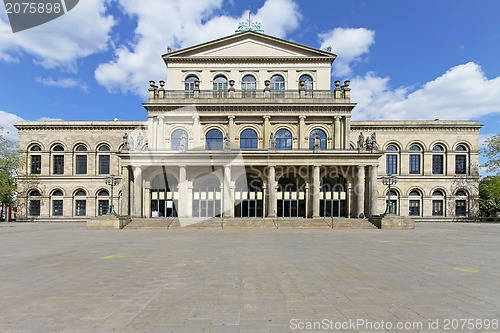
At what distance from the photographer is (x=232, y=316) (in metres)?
5.71

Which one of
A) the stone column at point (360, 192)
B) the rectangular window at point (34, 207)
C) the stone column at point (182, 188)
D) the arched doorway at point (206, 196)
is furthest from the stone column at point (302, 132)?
the rectangular window at point (34, 207)

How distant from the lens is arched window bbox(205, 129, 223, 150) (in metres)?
36.4

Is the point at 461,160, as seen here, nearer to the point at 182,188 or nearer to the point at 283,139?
the point at 283,139

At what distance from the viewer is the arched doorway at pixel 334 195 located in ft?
110

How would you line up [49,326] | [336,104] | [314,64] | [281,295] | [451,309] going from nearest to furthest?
[49,326]
[451,309]
[281,295]
[336,104]
[314,64]

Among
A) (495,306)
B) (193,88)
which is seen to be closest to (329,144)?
(193,88)

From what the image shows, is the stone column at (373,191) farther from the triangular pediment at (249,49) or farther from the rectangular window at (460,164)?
the rectangular window at (460,164)

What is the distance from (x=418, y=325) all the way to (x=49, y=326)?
22.7 ft

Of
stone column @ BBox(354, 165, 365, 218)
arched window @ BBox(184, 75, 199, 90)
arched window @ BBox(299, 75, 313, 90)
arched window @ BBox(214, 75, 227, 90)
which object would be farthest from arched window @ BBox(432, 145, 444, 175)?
arched window @ BBox(184, 75, 199, 90)

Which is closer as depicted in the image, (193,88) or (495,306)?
(495,306)

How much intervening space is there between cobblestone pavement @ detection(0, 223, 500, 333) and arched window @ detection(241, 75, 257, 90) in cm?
3036

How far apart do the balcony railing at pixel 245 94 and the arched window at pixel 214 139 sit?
4.67m

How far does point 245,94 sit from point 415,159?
85.1ft

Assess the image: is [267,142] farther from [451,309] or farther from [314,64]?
[451,309]
